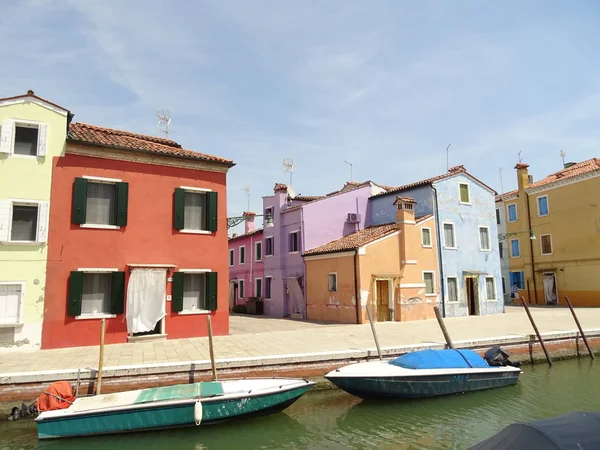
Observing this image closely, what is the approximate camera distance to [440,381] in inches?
399

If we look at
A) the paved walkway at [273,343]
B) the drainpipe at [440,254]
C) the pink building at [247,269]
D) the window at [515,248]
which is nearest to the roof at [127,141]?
the paved walkway at [273,343]

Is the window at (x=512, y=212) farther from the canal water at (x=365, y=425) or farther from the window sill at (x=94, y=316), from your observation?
the window sill at (x=94, y=316)

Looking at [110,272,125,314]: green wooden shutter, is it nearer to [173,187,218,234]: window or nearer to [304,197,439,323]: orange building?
[173,187,218,234]: window

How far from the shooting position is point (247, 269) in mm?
29953

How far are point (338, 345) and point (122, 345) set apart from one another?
21.7ft

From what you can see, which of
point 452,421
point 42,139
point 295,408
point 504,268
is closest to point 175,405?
point 295,408

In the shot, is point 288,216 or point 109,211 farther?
point 288,216

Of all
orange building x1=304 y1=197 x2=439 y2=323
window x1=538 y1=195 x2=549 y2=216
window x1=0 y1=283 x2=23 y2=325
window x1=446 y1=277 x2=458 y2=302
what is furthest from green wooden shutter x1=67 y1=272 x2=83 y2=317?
window x1=538 y1=195 x2=549 y2=216

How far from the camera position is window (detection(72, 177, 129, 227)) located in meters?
13.7

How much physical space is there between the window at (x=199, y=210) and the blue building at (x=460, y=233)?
12.0m

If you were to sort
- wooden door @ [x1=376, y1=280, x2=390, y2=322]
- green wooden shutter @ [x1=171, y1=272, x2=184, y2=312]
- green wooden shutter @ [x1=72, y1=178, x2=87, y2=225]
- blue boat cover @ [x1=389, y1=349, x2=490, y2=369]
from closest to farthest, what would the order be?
blue boat cover @ [x1=389, y1=349, x2=490, y2=369] < green wooden shutter @ [x1=72, y1=178, x2=87, y2=225] < green wooden shutter @ [x1=171, y1=272, x2=184, y2=312] < wooden door @ [x1=376, y1=280, x2=390, y2=322]

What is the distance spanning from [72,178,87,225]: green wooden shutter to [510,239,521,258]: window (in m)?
30.4

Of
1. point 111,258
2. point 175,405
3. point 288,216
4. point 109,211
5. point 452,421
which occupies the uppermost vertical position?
point 288,216

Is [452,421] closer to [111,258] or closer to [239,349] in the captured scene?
[239,349]
